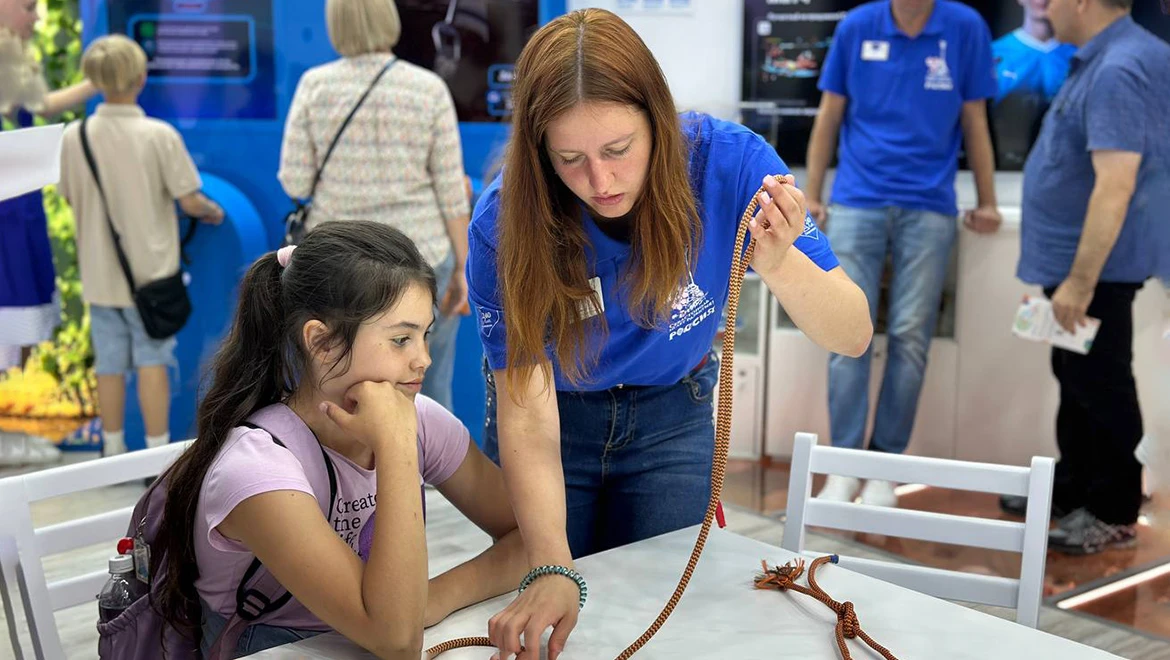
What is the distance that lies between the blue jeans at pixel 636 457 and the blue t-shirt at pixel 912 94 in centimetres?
232

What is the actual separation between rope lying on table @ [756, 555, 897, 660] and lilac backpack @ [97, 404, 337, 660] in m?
0.62

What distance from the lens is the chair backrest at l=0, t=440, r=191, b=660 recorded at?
5.59 ft

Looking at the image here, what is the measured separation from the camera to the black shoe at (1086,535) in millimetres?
3627

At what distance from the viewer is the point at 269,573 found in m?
1.54

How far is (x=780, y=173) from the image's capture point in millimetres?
1624

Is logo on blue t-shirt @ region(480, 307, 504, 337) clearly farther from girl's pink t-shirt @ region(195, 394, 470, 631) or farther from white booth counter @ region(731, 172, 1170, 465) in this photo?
white booth counter @ region(731, 172, 1170, 465)

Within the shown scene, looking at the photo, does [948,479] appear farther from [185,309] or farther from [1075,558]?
[185,309]

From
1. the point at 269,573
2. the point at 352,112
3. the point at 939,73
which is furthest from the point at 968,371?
the point at 269,573

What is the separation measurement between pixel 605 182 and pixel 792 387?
3.19m

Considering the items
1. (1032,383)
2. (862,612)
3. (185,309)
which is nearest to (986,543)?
(862,612)

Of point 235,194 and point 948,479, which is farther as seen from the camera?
point 235,194

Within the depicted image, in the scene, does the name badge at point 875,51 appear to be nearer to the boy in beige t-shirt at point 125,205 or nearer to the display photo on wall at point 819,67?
the display photo on wall at point 819,67

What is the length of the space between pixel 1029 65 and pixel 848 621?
3.43 m

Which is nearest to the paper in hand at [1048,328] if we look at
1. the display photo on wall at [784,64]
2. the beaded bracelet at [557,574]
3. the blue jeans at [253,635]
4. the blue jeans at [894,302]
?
the blue jeans at [894,302]
